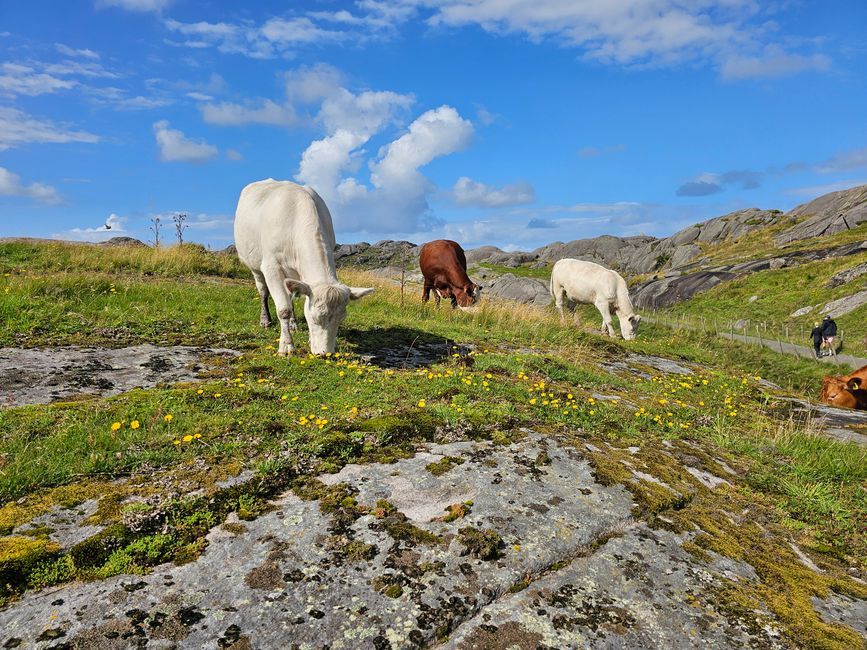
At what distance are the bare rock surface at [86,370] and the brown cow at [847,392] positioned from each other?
15.3 m

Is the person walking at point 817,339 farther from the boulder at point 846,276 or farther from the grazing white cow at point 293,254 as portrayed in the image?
the grazing white cow at point 293,254

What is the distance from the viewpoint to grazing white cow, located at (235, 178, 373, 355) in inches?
329

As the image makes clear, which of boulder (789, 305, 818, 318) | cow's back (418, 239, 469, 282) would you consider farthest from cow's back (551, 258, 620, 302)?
boulder (789, 305, 818, 318)

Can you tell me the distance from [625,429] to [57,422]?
6.18 meters

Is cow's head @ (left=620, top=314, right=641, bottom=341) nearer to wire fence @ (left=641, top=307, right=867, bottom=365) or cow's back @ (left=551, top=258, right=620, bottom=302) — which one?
cow's back @ (left=551, top=258, right=620, bottom=302)

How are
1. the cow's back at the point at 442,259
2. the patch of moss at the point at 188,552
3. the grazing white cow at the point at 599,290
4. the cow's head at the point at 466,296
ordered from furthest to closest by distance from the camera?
the cow's back at the point at 442,259
the grazing white cow at the point at 599,290
the cow's head at the point at 466,296
the patch of moss at the point at 188,552

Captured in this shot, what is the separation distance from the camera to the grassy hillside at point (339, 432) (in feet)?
11.5

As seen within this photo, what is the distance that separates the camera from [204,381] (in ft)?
23.3

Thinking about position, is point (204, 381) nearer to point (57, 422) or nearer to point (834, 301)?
point (57, 422)

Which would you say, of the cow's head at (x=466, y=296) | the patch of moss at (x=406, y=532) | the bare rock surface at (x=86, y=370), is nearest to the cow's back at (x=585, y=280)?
the cow's head at (x=466, y=296)

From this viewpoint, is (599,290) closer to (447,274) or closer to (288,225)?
(447,274)

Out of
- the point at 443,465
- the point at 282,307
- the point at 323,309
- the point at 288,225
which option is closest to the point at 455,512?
the point at 443,465

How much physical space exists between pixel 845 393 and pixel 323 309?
14177mm

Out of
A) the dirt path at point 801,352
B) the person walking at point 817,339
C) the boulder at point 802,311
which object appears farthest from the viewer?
the boulder at point 802,311
